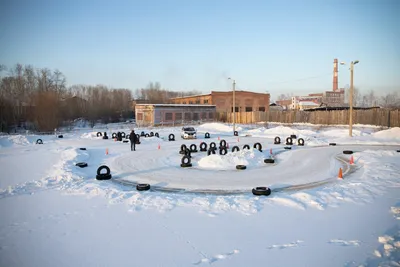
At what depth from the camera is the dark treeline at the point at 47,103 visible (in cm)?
3947

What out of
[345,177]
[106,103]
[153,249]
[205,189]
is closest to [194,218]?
[153,249]

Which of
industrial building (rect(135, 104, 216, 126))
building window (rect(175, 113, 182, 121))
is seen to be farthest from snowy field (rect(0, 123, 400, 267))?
building window (rect(175, 113, 182, 121))

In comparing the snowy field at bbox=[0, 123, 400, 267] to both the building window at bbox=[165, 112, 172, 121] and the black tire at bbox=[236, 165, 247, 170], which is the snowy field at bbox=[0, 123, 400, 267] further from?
the building window at bbox=[165, 112, 172, 121]

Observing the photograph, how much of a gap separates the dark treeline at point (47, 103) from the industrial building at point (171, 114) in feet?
49.6

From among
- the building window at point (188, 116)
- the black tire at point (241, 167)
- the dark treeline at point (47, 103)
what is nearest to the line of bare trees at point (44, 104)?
the dark treeline at point (47, 103)

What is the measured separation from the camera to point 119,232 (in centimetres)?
709

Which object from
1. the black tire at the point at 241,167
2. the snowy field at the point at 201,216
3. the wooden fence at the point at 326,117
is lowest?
the snowy field at the point at 201,216

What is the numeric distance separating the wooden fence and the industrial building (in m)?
3.52

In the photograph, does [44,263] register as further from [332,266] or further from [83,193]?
[332,266]

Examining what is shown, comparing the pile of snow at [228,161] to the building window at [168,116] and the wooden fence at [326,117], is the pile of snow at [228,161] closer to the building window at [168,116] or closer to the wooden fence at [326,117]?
the wooden fence at [326,117]

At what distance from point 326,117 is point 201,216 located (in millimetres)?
40561

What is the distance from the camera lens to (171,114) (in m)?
54.6

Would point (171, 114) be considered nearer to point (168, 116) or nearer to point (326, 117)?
point (168, 116)

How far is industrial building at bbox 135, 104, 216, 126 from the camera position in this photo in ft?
173
